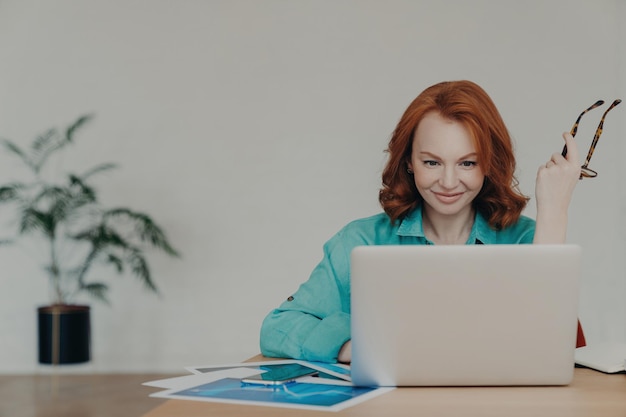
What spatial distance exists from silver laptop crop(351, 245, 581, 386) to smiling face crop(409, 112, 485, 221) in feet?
2.11

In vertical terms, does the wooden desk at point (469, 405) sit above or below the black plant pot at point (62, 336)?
above

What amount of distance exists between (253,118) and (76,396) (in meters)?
2.29

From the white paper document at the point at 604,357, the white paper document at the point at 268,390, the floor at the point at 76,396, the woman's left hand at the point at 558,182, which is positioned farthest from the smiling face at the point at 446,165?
the floor at the point at 76,396

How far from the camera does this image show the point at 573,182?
1.84m

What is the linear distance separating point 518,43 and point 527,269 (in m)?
4.64

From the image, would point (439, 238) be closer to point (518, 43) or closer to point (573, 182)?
point (573, 182)

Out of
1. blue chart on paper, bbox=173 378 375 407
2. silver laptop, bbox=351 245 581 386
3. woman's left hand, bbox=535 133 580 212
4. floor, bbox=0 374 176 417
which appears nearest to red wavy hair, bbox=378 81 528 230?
woman's left hand, bbox=535 133 580 212

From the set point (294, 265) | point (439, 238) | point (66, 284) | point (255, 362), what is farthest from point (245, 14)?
point (255, 362)

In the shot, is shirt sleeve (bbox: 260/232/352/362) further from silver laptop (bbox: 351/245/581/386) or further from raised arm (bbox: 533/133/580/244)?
raised arm (bbox: 533/133/580/244)

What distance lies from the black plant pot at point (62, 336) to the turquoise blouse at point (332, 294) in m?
3.49

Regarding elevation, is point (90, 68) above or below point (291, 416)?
above

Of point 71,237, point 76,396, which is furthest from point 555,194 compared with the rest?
point 71,237

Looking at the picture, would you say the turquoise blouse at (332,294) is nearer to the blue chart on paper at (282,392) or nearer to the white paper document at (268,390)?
the white paper document at (268,390)

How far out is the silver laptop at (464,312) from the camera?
50.2 inches
